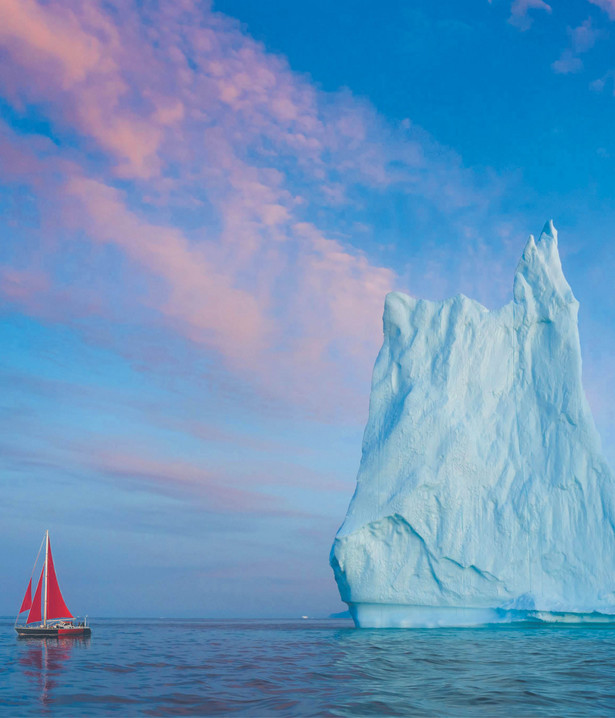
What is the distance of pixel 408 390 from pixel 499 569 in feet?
21.5

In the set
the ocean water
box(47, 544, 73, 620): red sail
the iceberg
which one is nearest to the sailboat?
box(47, 544, 73, 620): red sail

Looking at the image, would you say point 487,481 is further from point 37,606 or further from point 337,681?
point 37,606

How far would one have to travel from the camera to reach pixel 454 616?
2114cm

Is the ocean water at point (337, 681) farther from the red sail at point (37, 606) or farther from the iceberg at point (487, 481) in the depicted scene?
→ the red sail at point (37, 606)

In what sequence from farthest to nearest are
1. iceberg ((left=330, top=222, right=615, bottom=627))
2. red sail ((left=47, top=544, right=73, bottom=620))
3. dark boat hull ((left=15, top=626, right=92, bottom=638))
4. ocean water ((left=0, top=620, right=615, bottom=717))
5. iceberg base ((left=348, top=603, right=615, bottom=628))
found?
1. red sail ((left=47, top=544, right=73, bottom=620))
2. dark boat hull ((left=15, top=626, right=92, bottom=638))
3. iceberg ((left=330, top=222, right=615, bottom=627))
4. iceberg base ((left=348, top=603, right=615, bottom=628))
5. ocean water ((left=0, top=620, right=615, bottom=717))

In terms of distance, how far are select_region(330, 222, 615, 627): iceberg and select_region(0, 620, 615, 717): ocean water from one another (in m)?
4.44

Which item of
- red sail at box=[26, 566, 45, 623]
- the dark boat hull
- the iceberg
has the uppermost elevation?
the iceberg

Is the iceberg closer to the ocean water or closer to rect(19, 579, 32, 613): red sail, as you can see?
the ocean water

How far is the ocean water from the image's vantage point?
25.7ft

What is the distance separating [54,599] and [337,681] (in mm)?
19895

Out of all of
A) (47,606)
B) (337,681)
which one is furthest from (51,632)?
(337,681)

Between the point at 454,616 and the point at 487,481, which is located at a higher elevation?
the point at 487,481

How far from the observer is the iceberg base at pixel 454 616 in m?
20.1

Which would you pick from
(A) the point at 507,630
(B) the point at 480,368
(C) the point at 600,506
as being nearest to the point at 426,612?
(A) the point at 507,630
